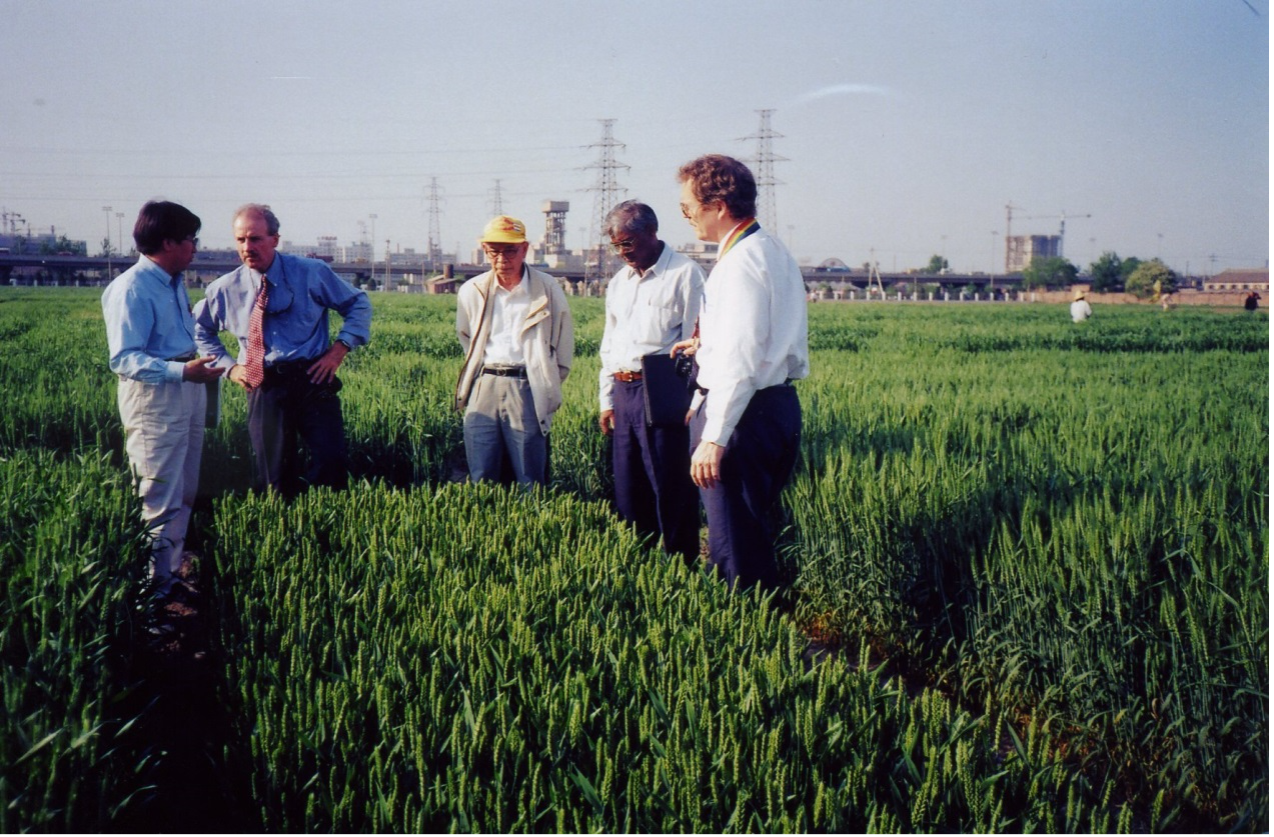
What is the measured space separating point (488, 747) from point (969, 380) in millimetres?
7359

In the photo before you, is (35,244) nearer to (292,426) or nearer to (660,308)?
(292,426)

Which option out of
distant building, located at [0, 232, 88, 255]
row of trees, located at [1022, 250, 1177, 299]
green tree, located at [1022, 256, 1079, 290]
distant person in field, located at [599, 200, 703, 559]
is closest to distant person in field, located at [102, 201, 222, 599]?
distant person in field, located at [599, 200, 703, 559]

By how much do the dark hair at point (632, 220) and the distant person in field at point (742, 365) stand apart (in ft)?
2.80

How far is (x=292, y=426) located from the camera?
4.41 m

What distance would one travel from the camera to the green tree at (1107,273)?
273 feet

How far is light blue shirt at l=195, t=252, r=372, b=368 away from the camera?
4.31 m

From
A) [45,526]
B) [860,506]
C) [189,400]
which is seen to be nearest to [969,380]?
[860,506]

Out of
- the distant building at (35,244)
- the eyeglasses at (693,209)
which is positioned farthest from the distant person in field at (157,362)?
the distant building at (35,244)

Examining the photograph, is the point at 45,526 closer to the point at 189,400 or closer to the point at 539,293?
the point at 189,400

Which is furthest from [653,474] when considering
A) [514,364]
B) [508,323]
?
[508,323]

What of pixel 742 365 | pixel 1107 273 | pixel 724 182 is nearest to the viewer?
pixel 742 365

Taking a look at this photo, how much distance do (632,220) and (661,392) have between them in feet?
2.45

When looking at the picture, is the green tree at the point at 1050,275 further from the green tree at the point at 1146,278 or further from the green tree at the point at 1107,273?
the green tree at the point at 1146,278

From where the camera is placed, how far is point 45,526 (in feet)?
8.94
